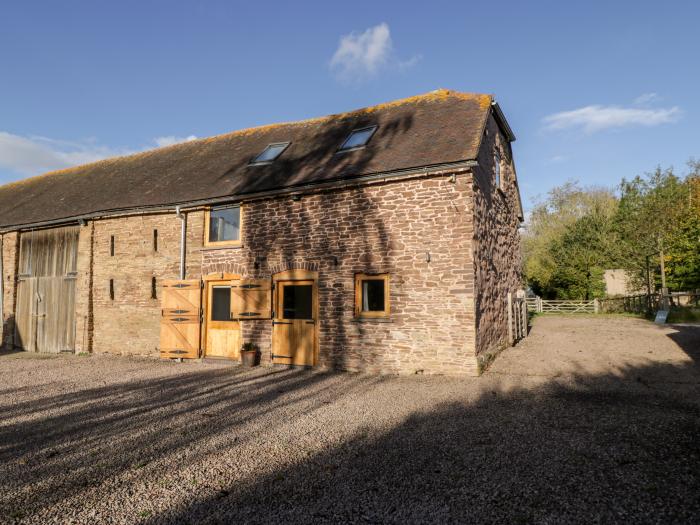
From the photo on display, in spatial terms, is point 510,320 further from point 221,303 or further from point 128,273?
point 128,273

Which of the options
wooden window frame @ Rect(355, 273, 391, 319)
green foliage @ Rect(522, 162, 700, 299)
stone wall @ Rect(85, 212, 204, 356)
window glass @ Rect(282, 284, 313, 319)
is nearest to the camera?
wooden window frame @ Rect(355, 273, 391, 319)

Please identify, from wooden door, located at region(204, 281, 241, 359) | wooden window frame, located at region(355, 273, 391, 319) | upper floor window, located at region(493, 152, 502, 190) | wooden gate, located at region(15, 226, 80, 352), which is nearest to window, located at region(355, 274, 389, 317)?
wooden window frame, located at region(355, 273, 391, 319)

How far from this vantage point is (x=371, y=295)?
942cm

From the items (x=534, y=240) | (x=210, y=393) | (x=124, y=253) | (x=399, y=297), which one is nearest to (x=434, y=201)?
(x=399, y=297)

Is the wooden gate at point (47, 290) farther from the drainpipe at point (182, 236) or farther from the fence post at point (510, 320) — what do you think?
the fence post at point (510, 320)

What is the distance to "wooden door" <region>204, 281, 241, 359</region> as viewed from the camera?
1084 centimetres

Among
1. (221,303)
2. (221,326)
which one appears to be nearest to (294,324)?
(221,326)

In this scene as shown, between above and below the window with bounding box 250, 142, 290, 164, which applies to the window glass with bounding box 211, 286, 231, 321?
below

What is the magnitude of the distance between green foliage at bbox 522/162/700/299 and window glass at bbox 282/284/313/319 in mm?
22861

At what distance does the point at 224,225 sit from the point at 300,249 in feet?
8.45

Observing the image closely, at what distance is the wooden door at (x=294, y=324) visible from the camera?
987 centimetres

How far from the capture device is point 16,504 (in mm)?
3479

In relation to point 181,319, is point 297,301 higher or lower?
higher

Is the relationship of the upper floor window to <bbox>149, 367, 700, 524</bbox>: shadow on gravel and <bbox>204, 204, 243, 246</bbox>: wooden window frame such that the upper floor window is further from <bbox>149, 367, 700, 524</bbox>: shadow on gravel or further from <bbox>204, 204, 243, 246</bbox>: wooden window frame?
<bbox>149, 367, 700, 524</bbox>: shadow on gravel
